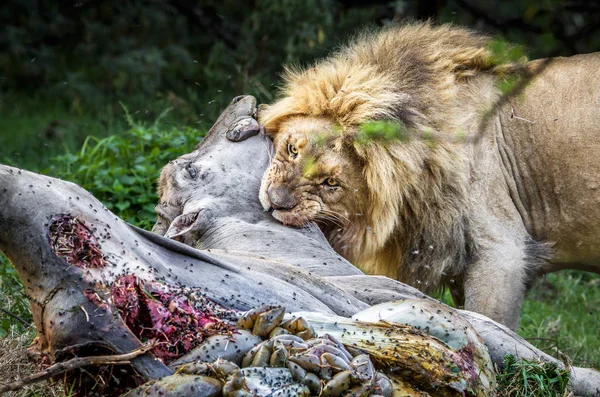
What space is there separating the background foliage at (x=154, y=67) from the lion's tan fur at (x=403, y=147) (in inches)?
59.2

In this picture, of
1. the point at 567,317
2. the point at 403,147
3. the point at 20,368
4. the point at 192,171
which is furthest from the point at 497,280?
the point at 20,368

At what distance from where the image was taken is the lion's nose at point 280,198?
448 cm

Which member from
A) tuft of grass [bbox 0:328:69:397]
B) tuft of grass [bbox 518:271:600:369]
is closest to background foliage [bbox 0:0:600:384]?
tuft of grass [bbox 518:271:600:369]

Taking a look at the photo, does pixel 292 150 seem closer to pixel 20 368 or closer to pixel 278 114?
pixel 278 114

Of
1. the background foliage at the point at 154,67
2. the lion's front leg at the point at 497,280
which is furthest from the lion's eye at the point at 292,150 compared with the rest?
the background foliage at the point at 154,67

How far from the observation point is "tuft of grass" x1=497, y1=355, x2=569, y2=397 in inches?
139

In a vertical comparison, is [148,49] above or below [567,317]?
above

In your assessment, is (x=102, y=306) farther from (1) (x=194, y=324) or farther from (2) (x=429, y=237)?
(2) (x=429, y=237)

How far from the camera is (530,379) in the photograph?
357 cm

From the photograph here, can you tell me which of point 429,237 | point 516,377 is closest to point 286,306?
point 516,377

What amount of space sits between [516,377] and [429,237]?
4.54 ft

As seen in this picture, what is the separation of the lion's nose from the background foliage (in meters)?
1.77

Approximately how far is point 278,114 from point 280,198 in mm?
613

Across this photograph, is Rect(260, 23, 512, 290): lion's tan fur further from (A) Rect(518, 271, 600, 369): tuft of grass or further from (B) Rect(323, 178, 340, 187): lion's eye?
(A) Rect(518, 271, 600, 369): tuft of grass
